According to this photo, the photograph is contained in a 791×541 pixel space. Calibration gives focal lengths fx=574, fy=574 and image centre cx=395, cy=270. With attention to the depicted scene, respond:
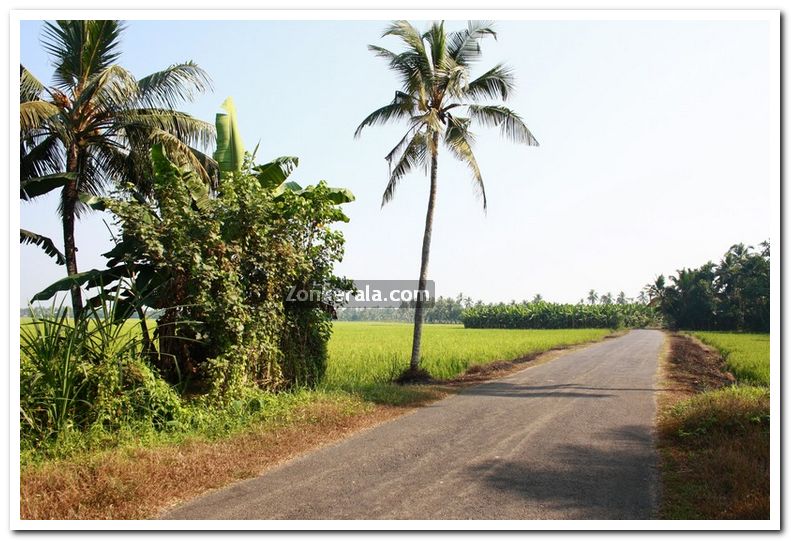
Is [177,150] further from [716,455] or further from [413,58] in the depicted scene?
[716,455]

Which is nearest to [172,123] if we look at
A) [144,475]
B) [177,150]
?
[177,150]

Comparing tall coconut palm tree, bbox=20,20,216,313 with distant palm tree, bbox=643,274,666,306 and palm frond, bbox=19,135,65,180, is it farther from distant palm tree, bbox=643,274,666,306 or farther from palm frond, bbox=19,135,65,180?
distant palm tree, bbox=643,274,666,306

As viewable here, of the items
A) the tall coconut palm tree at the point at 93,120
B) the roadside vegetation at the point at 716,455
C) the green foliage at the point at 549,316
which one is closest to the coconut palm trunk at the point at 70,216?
the tall coconut palm tree at the point at 93,120

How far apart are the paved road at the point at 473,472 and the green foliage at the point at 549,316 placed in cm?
6134

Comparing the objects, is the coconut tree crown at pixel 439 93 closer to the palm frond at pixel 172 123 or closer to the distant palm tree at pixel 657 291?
the palm frond at pixel 172 123

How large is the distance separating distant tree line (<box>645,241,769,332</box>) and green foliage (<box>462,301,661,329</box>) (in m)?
5.99

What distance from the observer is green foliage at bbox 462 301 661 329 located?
69.4m

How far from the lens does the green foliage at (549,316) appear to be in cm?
6938

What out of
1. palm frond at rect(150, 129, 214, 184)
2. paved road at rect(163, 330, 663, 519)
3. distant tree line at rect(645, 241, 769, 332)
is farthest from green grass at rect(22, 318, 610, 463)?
distant tree line at rect(645, 241, 769, 332)

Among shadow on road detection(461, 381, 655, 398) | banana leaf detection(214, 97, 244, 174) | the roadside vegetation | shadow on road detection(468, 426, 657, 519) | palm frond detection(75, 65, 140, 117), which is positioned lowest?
shadow on road detection(461, 381, 655, 398)

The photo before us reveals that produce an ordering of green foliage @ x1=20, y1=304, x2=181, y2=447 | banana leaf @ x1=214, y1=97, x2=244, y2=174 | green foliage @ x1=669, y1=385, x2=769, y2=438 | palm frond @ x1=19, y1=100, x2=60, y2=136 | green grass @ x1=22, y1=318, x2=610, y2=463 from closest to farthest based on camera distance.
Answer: green grass @ x1=22, y1=318, x2=610, y2=463, green foliage @ x1=20, y1=304, x2=181, y2=447, green foliage @ x1=669, y1=385, x2=769, y2=438, palm frond @ x1=19, y1=100, x2=60, y2=136, banana leaf @ x1=214, y1=97, x2=244, y2=174

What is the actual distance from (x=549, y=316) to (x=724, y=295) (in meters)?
18.8

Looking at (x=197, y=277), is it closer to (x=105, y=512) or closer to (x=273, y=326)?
(x=273, y=326)

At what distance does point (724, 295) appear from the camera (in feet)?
197
